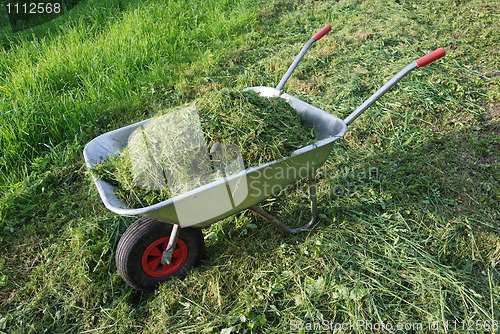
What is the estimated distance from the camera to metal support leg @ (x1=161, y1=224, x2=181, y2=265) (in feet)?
6.80

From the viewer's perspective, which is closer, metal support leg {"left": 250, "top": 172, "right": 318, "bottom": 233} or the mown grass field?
the mown grass field

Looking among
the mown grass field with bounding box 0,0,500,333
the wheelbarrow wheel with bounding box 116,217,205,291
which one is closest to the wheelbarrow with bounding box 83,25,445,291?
the wheelbarrow wheel with bounding box 116,217,205,291

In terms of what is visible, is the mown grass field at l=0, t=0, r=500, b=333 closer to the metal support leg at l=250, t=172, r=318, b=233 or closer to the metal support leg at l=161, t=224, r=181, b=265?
the metal support leg at l=250, t=172, r=318, b=233

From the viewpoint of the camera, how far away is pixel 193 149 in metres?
2.01

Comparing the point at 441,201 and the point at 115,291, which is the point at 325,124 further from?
the point at 115,291

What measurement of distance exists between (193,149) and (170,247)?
2.00 ft

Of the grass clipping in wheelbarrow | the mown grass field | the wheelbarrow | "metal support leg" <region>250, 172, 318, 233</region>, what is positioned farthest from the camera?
"metal support leg" <region>250, 172, 318, 233</region>

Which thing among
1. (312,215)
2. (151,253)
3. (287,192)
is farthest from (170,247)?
(287,192)

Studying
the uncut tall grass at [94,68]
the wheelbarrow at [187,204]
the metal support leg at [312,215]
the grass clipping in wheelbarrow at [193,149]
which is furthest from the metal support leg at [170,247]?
the uncut tall grass at [94,68]

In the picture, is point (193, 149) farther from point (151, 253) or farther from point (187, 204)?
point (151, 253)

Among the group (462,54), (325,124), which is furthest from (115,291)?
(462,54)

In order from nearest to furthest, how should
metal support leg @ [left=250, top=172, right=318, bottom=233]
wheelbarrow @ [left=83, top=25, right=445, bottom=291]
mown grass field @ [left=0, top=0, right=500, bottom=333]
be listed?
wheelbarrow @ [left=83, top=25, right=445, bottom=291] < mown grass field @ [left=0, top=0, right=500, bottom=333] < metal support leg @ [left=250, top=172, right=318, bottom=233]

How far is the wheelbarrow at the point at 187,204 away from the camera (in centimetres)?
184

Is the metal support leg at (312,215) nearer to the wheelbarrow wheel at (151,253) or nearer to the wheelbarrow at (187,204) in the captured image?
the wheelbarrow at (187,204)
